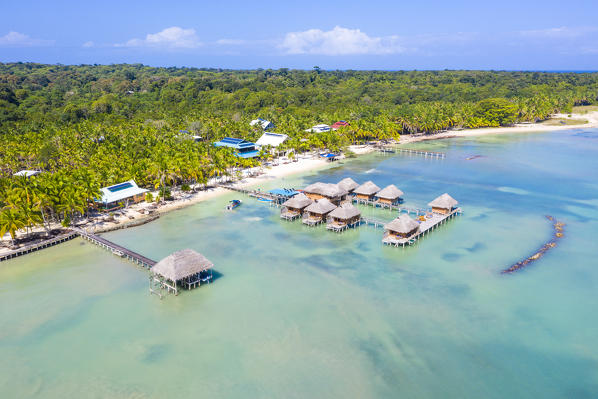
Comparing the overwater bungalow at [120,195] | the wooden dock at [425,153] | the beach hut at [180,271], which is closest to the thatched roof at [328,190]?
the beach hut at [180,271]

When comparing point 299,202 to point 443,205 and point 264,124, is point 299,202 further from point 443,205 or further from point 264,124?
point 264,124

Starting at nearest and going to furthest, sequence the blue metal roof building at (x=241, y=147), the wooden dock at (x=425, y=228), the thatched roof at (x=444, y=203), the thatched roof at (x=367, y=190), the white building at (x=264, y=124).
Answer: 1. the wooden dock at (x=425, y=228)
2. the thatched roof at (x=444, y=203)
3. the thatched roof at (x=367, y=190)
4. the blue metal roof building at (x=241, y=147)
5. the white building at (x=264, y=124)

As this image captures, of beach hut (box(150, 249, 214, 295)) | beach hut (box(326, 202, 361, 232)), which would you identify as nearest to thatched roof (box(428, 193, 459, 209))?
beach hut (box(326, 202, 361, 232))

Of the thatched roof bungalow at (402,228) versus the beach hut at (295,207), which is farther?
the beach hut at (295,207)

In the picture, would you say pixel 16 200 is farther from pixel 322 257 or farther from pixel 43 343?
pixel 322 257

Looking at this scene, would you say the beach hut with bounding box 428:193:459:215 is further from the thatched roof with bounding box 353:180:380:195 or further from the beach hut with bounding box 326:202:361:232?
the beach hut with bounding box 326:202:361:232

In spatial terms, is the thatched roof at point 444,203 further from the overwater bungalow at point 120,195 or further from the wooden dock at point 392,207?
the overwater bungalow at point 120,195

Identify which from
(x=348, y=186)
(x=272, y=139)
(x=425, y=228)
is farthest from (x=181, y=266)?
(x=272, y=139)

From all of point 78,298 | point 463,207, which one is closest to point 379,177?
point 463,207
